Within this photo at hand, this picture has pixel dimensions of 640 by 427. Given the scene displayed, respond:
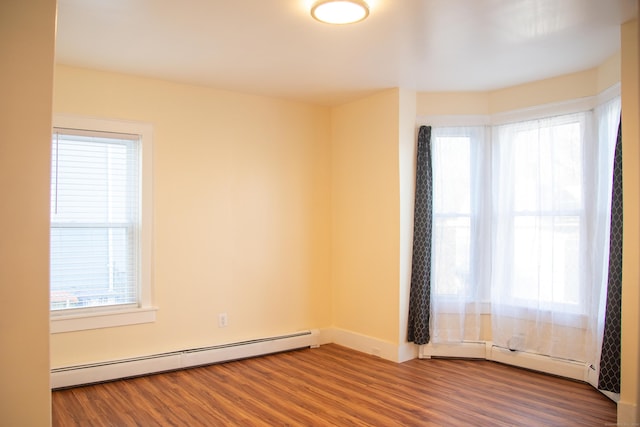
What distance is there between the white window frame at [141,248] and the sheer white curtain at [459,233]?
258 cm

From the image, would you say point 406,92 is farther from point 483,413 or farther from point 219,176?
point 483,413

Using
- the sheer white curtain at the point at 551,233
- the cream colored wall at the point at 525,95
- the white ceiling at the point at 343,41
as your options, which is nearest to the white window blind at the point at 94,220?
the white ceiling at the point at 343,41

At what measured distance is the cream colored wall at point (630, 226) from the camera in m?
3.02

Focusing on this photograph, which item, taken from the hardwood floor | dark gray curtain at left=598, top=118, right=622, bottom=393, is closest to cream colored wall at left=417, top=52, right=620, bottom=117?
dark gray curtain at left=598, top=118, right=622, bottom=393

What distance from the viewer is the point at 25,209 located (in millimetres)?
2203

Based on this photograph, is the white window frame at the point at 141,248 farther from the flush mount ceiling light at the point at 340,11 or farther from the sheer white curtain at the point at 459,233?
the sheer white curtain at the point at 459,233

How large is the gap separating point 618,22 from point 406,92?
1.89 meters

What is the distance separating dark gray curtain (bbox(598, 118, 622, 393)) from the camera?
11.3 ft

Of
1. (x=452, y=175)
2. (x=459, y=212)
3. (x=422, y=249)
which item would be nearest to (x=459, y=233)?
(x=459, y=212)

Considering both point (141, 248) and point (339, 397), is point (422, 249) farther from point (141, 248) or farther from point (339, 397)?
point (141, 248)

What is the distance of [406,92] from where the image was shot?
4.64 m

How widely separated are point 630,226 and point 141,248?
3.64 metres

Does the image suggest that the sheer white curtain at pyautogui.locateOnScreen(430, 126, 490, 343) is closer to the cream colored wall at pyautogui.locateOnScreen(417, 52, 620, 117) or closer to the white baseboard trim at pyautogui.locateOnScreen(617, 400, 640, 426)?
the cream colored wall at pyautogui.locateOnScreen(417, 52, 620, 117)

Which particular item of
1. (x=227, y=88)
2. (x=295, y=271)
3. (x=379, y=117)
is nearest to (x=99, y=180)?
(x=227, y=88)
